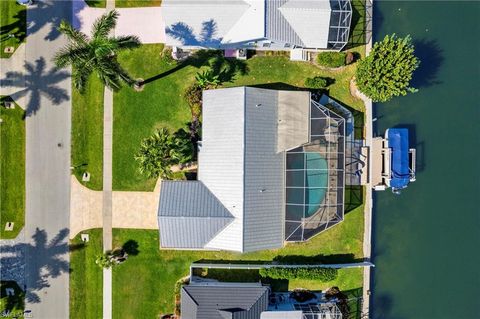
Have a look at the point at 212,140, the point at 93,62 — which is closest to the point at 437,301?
the point at 212,140

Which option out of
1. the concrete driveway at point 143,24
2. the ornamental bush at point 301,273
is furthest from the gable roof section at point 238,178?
the concrete driveway at point 143,24

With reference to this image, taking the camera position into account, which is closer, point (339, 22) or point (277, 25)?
point (277, 25)

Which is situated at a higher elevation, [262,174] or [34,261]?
[262,174]

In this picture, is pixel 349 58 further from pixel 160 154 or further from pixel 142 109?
pixel 142 109

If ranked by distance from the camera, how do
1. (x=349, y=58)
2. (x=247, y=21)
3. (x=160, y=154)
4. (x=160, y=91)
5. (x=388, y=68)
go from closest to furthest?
(x=160, y=154), (x=388, y=68), (x=247, y=21), (x=349, y=58), (x=160, y=91)

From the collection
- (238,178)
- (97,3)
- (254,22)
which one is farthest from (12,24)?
(238,178)

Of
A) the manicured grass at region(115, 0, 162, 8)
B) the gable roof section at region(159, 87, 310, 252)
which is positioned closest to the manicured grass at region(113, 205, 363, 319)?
the gable roof section at region(159, 87, 310, 252)

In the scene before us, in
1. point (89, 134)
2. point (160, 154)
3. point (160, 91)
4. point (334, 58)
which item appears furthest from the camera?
point (89, 134)

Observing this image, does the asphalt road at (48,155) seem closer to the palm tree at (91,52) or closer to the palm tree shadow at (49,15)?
the palm tree shadow at (49,15)

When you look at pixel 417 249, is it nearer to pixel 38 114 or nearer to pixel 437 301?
pixel 437 301
